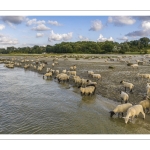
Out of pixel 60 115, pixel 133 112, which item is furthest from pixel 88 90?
pixel 133 112

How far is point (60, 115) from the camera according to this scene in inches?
447

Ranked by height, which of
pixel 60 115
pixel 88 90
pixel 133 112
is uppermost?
pixel 88 90

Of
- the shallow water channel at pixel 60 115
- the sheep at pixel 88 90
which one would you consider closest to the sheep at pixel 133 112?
the shallow water channel at pixel 60 115

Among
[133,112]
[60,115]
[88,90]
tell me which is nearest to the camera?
[133,112]

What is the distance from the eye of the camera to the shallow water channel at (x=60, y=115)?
9.58 m

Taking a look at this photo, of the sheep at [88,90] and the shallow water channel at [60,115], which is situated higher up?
the sheep at [88,90]

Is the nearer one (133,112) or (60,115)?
(133,112)

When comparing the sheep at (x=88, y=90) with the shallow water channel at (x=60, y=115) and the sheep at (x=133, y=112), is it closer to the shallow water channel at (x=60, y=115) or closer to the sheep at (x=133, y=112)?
the shallow water channel at (x=60, y=115)

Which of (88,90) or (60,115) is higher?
(88,90)

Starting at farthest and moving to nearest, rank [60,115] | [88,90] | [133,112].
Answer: [88,90], [60,115], [133,112]

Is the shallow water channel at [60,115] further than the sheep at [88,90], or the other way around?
the sheep at [88,90]

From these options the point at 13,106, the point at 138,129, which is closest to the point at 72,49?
the point at 13,106

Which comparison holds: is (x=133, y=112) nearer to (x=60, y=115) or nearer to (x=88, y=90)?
(x=60, y=115)
